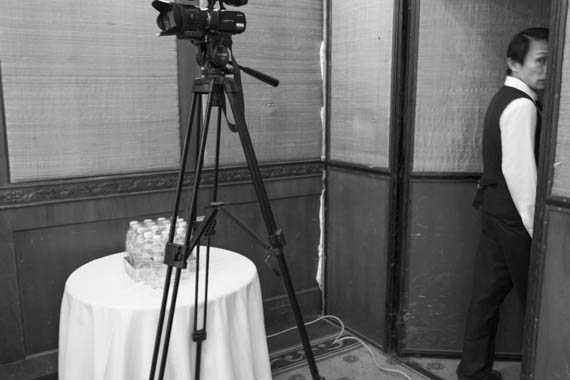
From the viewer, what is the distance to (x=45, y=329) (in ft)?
7.68

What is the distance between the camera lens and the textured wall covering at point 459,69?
7.85ft

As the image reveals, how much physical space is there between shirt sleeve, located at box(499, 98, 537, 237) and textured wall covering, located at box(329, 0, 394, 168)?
0.62 metres

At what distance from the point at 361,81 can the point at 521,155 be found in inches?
36.5

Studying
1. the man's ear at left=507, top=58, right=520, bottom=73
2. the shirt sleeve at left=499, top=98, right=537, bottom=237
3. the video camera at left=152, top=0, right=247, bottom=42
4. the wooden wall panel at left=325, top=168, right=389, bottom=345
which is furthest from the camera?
the wooden wall panel at left=325, top=168, right=389, bottom=345

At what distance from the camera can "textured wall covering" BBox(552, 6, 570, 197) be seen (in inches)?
65.5

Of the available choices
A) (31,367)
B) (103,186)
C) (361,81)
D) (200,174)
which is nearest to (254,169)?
(200,174)

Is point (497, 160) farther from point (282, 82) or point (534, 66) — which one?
point (282, 82)

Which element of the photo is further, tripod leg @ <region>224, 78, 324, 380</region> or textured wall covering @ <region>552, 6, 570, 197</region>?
textured wall covering @ <region>552, 6, 570, 197</region>

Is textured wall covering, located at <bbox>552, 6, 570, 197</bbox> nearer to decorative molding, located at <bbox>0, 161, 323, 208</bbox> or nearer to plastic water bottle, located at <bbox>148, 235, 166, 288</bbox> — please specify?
plastic water bottle, located at <bbox>148, 235, 166, 288</bbox>

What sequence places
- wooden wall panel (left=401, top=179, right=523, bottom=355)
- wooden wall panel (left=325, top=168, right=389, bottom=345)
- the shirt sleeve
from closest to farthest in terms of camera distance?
the shirt sleeve
wooden wall panel (left=401, top=179, right=523, bottom=355)
wooden wall panel (left=325, top=168, right=389, bottom=345)

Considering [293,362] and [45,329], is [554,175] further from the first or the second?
[45,329]

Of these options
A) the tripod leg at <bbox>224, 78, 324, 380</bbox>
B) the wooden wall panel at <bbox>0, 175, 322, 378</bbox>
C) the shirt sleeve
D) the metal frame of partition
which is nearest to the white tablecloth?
the tripod leg at <bbox>224, 78, 324, 380</bbox>

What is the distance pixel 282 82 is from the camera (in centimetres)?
281

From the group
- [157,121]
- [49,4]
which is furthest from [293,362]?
[49,4]
